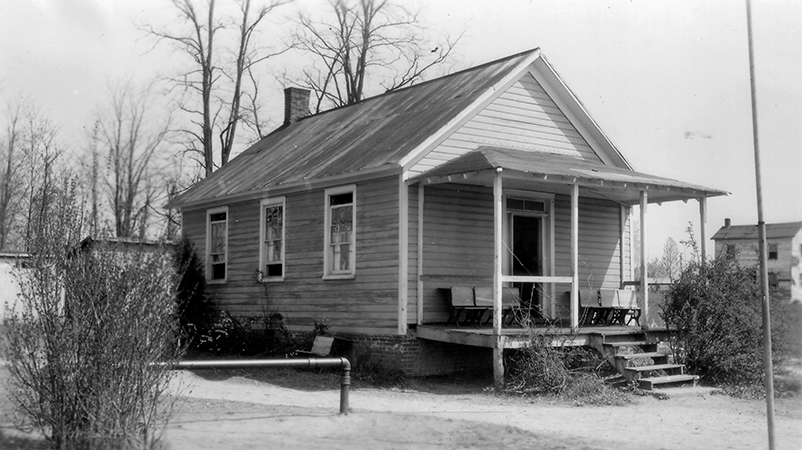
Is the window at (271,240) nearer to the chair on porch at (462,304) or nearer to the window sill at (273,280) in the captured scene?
the window sill at (273,280)

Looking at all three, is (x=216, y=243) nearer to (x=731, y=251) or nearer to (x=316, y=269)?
(x=316, y=269)

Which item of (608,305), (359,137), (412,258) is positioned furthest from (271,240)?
(608,305)

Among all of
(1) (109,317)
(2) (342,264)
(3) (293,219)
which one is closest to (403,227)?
(2) (342,264)

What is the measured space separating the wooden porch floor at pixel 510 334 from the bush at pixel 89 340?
667 centimetres

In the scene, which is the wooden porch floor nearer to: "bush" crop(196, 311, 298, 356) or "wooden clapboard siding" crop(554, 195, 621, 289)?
"wooden clapboard siding" crop(554, 195, 621, 289)

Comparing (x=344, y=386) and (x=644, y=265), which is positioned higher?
Result: (x=644, y=265)

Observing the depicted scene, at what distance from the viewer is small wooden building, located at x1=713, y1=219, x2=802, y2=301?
52.3 ft

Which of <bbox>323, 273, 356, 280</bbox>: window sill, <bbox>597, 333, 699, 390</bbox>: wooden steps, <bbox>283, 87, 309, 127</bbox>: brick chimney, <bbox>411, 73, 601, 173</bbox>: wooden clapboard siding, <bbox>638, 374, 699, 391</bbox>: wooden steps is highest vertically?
<bbox>283, 87, 309, 127</bbox>: brick chimney

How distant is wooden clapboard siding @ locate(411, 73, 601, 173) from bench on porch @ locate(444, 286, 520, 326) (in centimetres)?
228

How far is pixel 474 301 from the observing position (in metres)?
15.2

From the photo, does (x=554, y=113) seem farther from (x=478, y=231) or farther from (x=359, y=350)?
(x=359, y=350)

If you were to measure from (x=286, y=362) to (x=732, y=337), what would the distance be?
794 cm

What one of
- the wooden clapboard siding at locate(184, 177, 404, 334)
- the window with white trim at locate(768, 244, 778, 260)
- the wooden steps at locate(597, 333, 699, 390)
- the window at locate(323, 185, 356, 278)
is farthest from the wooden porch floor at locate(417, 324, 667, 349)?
the window with white trim at locate(768, 244, 778, 260)

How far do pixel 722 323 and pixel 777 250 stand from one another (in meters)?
15.6
